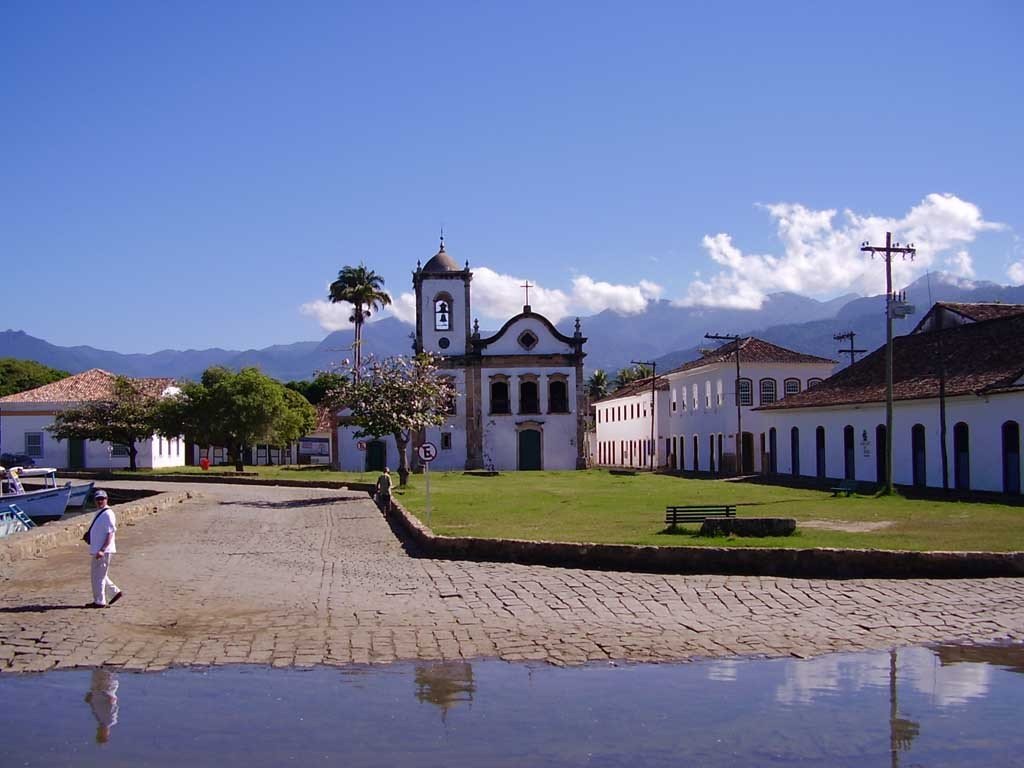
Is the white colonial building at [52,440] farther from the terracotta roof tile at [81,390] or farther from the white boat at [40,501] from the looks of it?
the white boat at [40,501]

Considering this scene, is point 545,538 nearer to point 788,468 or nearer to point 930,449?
point 930,449

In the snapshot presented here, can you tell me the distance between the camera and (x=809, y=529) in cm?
1844

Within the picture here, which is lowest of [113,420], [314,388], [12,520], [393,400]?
[12,520]

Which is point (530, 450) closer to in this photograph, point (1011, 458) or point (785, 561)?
point (1011, 458)

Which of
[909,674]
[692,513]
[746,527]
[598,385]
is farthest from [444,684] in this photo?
[598,385]

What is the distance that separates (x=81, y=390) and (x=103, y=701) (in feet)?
188

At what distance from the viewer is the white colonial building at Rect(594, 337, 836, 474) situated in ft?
176

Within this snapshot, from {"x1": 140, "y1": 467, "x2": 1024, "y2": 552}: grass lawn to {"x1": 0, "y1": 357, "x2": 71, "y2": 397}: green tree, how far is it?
6320 cm

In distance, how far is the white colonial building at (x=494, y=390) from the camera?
59.0 metres

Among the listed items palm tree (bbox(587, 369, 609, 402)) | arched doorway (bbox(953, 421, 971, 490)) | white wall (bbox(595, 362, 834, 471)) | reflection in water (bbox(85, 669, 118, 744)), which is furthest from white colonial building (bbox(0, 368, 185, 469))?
palm tree (bbox(587, 369, 609, 402))

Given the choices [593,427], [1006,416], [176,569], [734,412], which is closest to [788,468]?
[734,412]

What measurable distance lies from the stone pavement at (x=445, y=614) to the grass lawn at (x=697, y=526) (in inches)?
99.4

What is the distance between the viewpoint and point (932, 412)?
109ft

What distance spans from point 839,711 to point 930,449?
27970 millimetres
